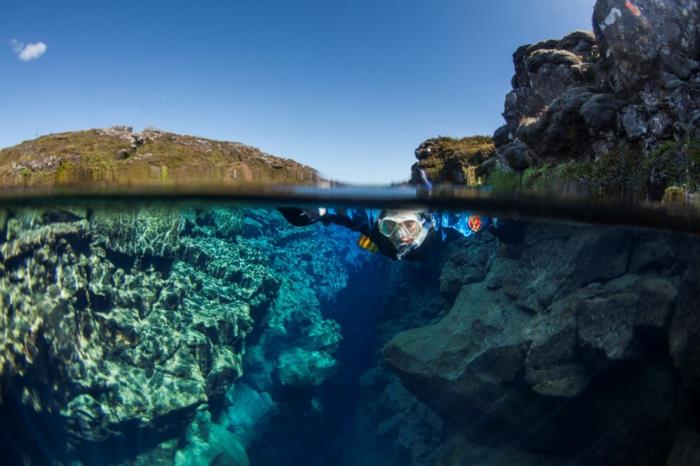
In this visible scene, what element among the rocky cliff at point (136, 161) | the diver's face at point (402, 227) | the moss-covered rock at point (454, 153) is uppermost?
the moss-covered rock at point (454, 153)

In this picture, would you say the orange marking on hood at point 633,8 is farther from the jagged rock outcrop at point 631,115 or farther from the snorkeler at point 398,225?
the snorkeler at point 398,225

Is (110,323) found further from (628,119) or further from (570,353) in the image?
(628,119)

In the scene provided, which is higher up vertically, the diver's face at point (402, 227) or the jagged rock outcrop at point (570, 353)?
the diver's face at point (402, 227)

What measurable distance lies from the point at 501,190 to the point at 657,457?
5886 millimetres

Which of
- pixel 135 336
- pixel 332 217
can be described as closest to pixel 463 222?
pixel 332 217

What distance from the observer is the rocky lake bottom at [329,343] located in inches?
350

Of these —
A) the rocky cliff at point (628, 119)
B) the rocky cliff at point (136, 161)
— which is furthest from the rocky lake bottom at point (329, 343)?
the rocky cliff at point (628, 119)

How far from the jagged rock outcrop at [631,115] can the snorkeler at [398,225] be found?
2709mm

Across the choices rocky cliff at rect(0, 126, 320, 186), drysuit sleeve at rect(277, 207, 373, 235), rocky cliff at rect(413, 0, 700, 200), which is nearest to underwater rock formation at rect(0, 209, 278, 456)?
rocky cliff at rect(0, 126, 320, 186)

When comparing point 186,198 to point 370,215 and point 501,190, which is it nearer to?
point 370,215

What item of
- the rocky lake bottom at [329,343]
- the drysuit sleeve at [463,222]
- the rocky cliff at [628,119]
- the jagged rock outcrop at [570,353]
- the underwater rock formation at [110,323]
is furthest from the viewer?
the drysuit sleeve at [463,222]

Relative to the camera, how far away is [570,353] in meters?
8.96

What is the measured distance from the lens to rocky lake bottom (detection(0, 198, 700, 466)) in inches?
350

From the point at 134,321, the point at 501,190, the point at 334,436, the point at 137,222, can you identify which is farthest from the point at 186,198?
the point at 334,436
